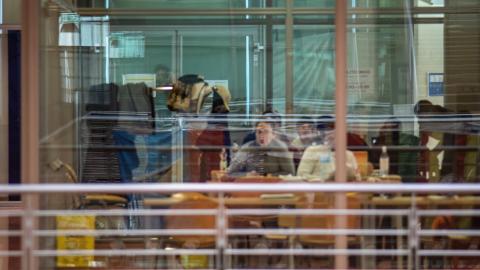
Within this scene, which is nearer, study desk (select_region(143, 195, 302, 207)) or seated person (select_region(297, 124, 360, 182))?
study desk (select_region(143, 195, 302, 207))

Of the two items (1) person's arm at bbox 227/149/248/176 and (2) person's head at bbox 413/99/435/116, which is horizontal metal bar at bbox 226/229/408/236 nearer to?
(1) person's arm at bbox 227/149/248/176

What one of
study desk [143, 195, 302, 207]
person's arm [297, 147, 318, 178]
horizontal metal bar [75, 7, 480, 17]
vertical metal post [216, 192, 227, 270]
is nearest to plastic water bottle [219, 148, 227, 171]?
person's arm [297, 147, 318, 178]

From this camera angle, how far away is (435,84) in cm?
777

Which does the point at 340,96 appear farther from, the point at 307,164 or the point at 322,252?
the point at 322,252

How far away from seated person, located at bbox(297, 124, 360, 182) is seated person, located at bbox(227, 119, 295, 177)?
0.50 feet

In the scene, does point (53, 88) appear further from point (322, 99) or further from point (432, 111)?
point (432, 111)

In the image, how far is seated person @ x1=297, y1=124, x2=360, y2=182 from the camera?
5.12 m

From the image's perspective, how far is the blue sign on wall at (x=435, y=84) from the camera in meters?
7.74

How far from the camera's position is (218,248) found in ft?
14.1

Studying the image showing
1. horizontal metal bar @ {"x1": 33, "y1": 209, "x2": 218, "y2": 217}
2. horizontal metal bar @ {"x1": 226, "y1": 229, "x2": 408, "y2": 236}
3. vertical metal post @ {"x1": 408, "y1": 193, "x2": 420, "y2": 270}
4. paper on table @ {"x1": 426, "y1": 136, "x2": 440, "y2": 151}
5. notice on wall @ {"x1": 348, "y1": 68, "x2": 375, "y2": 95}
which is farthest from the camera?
notice on wall @ {"x1": 348, "y1": 68, "x2": 375, "y2": 95}

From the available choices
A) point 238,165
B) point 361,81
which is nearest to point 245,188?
point 238,165

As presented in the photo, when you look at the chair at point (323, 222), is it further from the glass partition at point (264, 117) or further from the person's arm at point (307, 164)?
the person's arm at point (307, 164)

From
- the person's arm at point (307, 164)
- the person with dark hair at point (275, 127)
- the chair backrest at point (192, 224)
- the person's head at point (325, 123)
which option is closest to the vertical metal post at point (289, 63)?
the person with dark hair at point (275, 127)

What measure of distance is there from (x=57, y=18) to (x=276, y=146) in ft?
6.05
